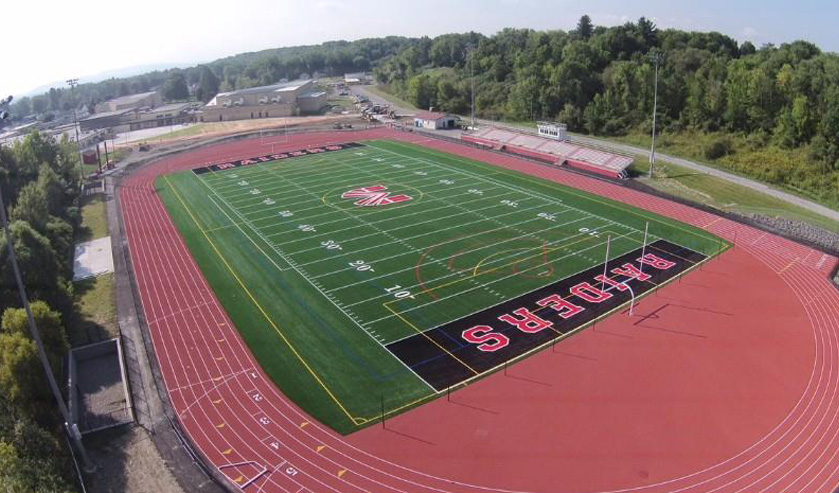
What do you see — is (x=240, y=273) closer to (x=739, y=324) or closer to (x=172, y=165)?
(x=739, y=324)

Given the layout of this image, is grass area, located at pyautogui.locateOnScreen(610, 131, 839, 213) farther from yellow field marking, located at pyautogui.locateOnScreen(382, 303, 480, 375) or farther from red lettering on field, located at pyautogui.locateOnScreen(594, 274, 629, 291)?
yellow field marking, located at pyautogui.locateOnScreen(382, 303, 480, 375)

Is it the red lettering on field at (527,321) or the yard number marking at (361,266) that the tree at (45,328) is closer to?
the yard number marking at (361,266)

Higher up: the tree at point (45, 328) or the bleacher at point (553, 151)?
the bleacher at point (553, 151)

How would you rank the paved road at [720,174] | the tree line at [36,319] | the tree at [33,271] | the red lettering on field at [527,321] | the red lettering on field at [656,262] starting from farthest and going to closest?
1. the paved road at [720,174]
2. the red lettering on field at [656,262]
3. the tree at [33,271]
4. the red lettering on field at [527,321]
5. the tree line at [36,319]

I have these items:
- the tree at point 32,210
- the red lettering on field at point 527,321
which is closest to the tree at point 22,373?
the tree at point 32,210

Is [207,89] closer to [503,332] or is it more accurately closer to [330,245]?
[330,245]

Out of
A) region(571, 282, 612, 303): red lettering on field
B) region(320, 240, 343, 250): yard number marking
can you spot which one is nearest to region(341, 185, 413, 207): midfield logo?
region(320, 240, 343, 250): yard number marking
